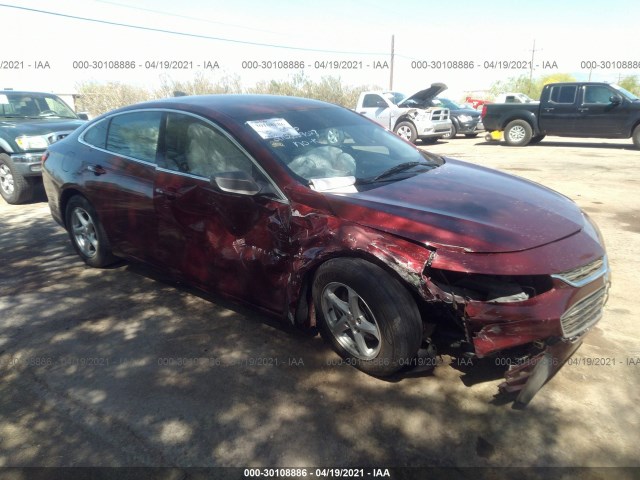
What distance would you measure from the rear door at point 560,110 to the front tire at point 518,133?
16.2 inches

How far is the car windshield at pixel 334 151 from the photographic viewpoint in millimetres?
3096

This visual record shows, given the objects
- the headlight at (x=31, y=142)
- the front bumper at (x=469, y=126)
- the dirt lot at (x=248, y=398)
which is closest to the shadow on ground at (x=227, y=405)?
the dirt lot at (x=248, y=398)

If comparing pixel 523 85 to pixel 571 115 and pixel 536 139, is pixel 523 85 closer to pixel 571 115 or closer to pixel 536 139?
pixel 536 139

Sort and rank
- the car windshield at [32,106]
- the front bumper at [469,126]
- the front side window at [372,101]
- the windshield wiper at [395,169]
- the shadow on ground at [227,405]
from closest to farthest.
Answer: the shadow on ground at [227,405] < the windshield wiper at [395,169] < the car windshield at [32,106] < the front side window at [372,101] < the front bumper at [469,126]

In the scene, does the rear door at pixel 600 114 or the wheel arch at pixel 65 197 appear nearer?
the wheel arch at pixel 65 197

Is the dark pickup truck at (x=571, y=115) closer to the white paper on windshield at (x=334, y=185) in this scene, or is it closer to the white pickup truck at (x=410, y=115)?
the white pickup truck at (x=410, y=115)

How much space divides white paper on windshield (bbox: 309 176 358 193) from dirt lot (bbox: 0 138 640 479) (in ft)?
3.58

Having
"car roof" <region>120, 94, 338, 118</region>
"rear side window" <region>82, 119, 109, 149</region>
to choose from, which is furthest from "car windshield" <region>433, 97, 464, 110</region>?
"rear side window" <region>82, 119, 109, 149</region>

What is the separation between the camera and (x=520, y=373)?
95.0 inches

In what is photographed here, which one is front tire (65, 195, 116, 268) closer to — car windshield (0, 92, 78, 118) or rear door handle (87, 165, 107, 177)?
rear door handle (87, 165, 107, 177)

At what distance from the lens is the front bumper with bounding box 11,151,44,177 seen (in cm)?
713

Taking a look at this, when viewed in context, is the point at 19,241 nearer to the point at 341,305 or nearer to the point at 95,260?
the point at 95,260

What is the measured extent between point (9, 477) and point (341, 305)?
6.09ft

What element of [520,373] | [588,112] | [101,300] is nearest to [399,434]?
[520,373]
